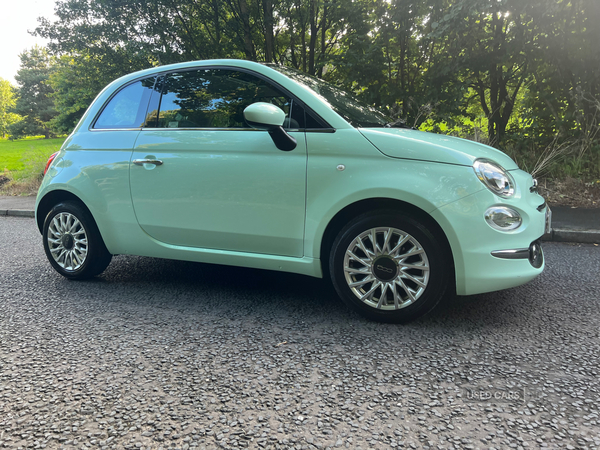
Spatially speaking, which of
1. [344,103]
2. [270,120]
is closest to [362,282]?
[270,120]

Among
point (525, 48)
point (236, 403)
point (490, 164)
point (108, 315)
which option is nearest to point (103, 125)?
point (108, 315)

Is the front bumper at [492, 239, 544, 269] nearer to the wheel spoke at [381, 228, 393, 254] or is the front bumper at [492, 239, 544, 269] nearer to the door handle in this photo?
the wheel spoke at [381, 228, 393, 254]

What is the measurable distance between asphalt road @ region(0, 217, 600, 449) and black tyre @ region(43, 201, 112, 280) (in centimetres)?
29

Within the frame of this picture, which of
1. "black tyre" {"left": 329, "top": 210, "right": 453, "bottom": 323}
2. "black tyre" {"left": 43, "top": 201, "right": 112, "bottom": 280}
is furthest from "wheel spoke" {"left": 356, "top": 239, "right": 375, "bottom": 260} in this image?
"black tyre" {"left": 43, "top": 201, "right": 112, "bottom": 280}

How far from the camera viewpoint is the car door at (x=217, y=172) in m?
3.13

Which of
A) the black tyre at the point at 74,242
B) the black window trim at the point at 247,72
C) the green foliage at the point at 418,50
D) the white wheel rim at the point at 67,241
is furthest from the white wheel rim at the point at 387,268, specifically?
the green foliage at the point at 418,50

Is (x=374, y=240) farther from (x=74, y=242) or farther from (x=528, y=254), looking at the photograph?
(x=74, y=242)

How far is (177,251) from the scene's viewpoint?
11.8 feet

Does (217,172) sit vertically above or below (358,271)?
above

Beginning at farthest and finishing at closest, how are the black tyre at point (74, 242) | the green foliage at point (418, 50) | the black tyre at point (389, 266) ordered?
the green foliage at point (418, 50) < the black tyre at point (74, 242) < the black tyre at point (389, 266)

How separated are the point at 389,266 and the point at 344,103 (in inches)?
54.3

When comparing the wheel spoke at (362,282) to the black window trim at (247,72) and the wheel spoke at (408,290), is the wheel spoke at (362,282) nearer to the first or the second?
the wheel spoke at (408,290)

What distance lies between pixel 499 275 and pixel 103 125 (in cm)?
340

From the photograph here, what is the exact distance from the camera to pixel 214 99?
11.4 feet
